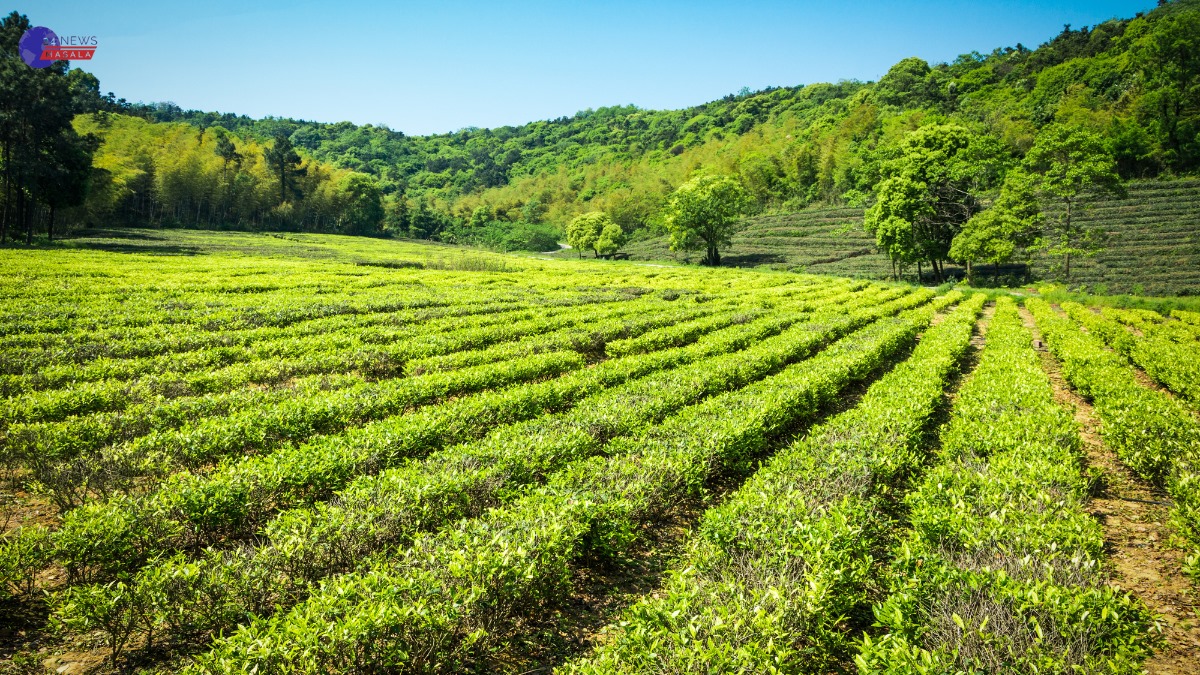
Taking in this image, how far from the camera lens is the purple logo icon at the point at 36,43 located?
45.9 metres

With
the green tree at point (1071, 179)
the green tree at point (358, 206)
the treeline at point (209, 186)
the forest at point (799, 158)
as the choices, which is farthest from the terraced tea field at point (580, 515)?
the green tree at point (358, 206)

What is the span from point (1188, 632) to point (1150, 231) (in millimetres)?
68266

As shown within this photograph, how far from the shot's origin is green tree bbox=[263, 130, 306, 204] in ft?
355

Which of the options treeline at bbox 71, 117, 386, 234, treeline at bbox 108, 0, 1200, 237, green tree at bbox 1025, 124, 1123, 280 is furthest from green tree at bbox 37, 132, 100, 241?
green tree at bbox 1025, 124, 1123, 280

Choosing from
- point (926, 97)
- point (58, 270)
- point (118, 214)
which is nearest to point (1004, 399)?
point (58, 270)

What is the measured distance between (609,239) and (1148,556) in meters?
81.2

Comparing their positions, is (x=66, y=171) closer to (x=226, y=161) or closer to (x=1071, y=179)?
(x=226, y=161)

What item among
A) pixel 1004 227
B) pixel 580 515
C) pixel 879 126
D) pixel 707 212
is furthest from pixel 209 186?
pixel 879 126

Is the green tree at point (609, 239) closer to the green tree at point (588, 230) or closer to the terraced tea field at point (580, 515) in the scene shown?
the green tree at point (588, 230)

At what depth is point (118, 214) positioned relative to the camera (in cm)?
8212

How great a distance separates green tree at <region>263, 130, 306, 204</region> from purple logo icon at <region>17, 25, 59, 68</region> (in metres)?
60.9

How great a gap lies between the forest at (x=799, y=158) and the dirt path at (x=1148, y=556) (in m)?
45.5

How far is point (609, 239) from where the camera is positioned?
85062 mm

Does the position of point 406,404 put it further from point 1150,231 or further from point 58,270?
point 1150,231
